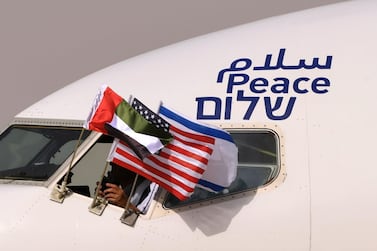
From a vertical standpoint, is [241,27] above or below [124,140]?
above

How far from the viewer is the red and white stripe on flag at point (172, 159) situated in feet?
22.4

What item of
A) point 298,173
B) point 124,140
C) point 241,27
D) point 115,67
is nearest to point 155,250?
point 124,140

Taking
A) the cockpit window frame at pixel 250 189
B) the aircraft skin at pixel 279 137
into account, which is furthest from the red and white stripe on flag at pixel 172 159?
the aircraft skin at pixel 279 137

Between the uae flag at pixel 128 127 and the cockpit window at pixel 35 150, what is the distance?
678 millimetres

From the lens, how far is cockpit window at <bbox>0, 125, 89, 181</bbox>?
750cm

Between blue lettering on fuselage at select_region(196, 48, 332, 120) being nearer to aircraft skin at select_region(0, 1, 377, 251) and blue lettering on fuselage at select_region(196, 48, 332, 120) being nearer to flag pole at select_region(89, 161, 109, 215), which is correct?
aircraft skin at select_region(0, 1, 377, 251)

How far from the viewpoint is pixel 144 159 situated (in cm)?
688

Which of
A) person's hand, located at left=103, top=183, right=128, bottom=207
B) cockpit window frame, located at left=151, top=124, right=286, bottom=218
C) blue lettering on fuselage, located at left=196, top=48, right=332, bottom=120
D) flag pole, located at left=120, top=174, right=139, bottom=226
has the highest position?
blue lettering on fuselage, located at left=196, top=48, right=332, bottom=120

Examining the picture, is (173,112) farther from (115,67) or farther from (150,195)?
(115,67)

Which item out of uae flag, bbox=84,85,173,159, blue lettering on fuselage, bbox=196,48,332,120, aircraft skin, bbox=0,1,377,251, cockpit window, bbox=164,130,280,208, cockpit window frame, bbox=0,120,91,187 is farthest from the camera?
cockpit window frame, bbox=0,120,91,187

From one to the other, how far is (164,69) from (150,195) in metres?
1.47

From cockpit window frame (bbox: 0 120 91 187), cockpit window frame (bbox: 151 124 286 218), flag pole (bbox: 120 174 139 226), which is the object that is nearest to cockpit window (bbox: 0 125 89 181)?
cockpit window frame (bbox: 0 120 91 187)

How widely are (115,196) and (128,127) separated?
2.59ft

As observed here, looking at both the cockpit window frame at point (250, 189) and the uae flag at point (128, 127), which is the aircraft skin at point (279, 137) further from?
the uae flag at point (128, 127)
